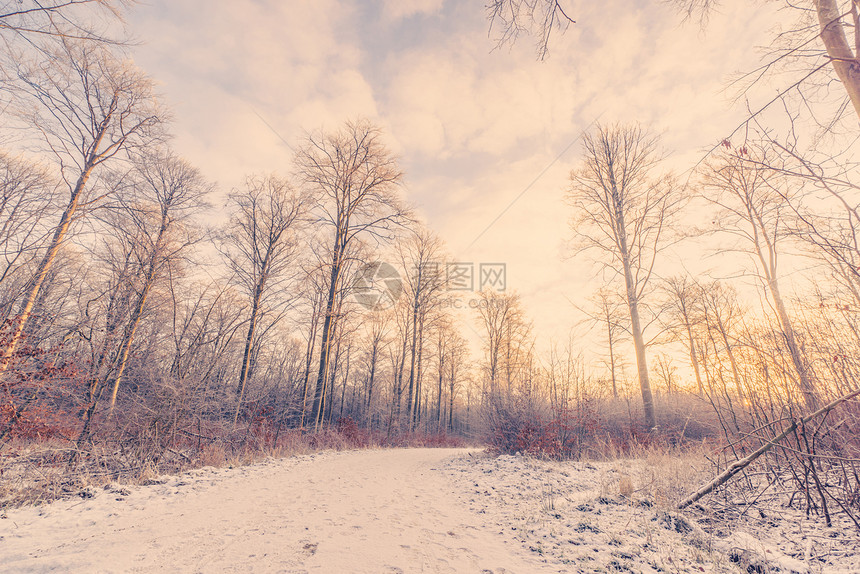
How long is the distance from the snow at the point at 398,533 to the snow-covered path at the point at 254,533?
0.6 inches

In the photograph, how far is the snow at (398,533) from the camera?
106 inches

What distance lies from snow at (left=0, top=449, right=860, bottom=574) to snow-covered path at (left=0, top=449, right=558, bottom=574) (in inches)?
0.6

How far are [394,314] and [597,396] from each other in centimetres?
1727

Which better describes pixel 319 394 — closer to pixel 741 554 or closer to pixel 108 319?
pixel 108 319

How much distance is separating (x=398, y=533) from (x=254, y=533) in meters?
1.49

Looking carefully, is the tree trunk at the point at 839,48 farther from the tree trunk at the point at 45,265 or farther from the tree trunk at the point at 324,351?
the tree trunk at the point at 324,351

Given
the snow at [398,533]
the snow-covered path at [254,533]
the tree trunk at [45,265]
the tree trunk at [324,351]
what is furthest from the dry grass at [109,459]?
the tree trunk at [324,351]

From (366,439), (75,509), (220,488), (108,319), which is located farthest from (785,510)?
(366,439)

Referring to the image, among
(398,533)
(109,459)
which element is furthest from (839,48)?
(109,459)

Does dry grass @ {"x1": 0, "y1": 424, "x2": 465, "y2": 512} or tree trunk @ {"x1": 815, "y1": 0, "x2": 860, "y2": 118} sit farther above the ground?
tree trunk @ {"x1": 815, "y1": 0, "x2": 860, "y2": 118}

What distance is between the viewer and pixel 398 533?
3582 millimetres

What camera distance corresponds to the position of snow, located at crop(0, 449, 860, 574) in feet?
8.81

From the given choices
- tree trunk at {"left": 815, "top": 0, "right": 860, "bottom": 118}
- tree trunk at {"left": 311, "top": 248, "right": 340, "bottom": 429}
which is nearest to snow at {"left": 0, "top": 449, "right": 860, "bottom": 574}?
tree trunk at {"left": 815, "top": 0, "right": 860, "bottom": 118}

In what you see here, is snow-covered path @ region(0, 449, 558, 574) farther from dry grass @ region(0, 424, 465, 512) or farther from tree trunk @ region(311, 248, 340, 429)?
tree trunk @ region(311, 248, 340, 429)
